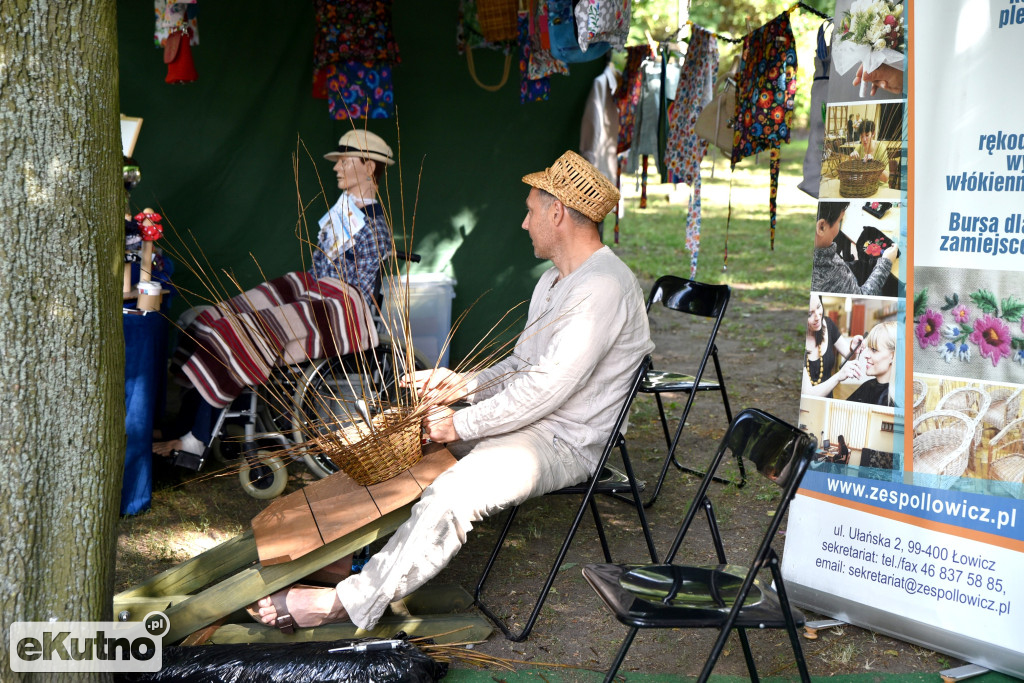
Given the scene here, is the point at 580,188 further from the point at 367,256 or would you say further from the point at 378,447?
the point at 367,256

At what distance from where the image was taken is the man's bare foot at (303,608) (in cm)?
280

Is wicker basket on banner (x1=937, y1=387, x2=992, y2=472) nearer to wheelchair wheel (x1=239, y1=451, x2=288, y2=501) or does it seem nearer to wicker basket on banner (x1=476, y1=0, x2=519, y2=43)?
wheelchair wheel (x1=239, y1=451, x2=288, y2=501)

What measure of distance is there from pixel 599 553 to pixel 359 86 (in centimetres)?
308

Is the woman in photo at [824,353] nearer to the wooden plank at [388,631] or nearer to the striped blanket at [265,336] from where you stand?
the wooden plank at [388,631]

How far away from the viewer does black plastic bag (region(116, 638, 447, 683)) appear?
251 centimetres

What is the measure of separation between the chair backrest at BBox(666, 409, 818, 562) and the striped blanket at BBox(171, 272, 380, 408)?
1884mm

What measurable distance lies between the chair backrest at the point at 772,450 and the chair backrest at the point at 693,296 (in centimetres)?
131

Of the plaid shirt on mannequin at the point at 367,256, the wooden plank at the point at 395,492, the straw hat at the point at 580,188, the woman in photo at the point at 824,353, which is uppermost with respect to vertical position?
the straw hat at the point at 580,188

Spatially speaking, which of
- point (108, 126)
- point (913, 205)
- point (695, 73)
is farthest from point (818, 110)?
point (108, 126)

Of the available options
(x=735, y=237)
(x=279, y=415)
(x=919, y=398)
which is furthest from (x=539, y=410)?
(x=735, y=237)

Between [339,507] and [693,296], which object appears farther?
[693,296]

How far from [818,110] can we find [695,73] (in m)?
1.27

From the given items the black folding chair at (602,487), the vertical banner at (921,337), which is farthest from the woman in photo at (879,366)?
the black folding chair at (602,487)

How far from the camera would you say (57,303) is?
7.27 feet
